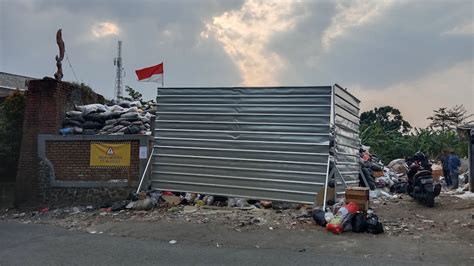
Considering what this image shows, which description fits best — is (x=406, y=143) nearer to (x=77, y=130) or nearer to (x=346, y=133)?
(x=346, y=133)

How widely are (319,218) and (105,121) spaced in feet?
25.6

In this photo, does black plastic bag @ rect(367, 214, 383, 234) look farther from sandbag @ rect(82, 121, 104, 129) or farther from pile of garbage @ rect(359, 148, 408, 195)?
sandbag @ rect(82, 121, 104, 129)

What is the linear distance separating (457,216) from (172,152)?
288 inches

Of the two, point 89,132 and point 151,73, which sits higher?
point 151,73

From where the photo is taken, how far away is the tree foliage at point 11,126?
14883mm

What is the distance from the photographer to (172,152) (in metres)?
12.9

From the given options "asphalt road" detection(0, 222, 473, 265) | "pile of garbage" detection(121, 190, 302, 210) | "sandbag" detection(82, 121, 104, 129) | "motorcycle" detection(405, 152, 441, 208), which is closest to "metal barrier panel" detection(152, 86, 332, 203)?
"pile of garbage" detection(121, 190, 302, 210)

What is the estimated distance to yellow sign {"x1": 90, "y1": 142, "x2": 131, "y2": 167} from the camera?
43.0 ft

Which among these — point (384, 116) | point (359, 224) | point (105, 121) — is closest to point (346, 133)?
point (359, 224)

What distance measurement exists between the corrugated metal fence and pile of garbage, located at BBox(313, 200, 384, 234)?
1.76m

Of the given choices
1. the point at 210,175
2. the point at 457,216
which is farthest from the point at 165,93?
the point at 457,216

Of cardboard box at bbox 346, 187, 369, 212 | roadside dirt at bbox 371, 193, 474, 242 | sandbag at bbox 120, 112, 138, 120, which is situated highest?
sandbag at bbox 120, 112, 138, 120

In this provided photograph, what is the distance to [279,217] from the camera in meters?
10.5

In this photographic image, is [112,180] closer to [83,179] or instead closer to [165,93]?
[83,179]
